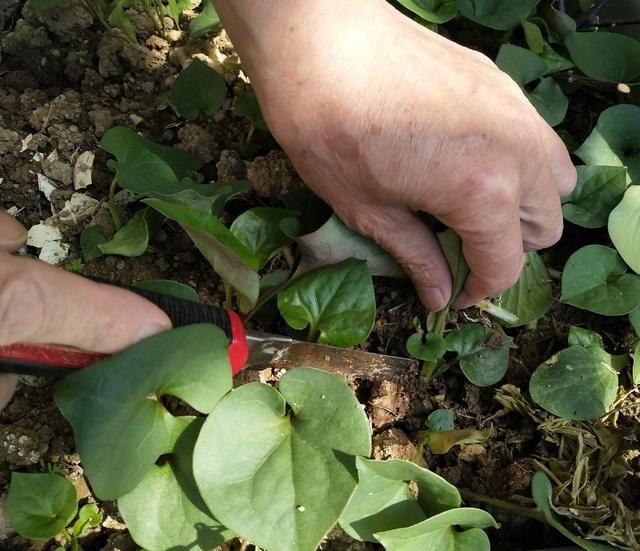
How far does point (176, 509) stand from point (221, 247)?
36cm

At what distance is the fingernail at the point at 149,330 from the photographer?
78 cm

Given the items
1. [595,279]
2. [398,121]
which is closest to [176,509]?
[398,121]

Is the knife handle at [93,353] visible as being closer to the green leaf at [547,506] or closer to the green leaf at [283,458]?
the green leaf at [283,458]

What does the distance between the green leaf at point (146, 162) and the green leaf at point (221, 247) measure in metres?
0.10

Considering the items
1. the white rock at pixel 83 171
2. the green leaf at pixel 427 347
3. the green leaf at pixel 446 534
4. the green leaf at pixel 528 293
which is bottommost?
the green leaf at pixel 446 534

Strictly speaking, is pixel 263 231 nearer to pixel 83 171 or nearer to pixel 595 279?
pixel 83 171

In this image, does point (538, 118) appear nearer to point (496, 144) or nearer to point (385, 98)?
point (496, 144)

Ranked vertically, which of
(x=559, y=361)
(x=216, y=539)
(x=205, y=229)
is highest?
(x=205, y=229)

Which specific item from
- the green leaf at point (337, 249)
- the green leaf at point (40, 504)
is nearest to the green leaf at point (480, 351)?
the green leaf at point (337, 249)

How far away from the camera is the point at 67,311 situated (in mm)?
702

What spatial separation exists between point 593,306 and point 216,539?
0.67 m

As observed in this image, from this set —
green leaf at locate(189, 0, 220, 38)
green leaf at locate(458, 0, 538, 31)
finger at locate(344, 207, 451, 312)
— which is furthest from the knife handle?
green leaf at locate(458, 0, 538, 31)

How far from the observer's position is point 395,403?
108 cm

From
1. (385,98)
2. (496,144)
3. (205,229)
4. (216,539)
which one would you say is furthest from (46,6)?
(216,539)
